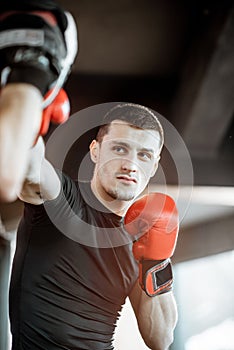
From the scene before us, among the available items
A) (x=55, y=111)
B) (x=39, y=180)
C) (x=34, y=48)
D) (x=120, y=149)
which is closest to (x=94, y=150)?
(x=120, y=149)

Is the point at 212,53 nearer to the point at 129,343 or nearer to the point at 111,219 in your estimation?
the point at 111,219

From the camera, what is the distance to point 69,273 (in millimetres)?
1148

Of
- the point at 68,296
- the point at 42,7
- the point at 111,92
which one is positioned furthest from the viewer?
the point at 111,92

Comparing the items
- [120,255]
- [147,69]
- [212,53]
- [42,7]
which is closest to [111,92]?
[147,69]

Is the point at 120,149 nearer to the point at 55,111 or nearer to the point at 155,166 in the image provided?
the point at 155,166

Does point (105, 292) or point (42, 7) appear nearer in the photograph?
point (42, 7)

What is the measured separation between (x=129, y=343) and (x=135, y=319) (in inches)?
2.0

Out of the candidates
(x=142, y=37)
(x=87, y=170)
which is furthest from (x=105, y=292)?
(x=142, y=37)

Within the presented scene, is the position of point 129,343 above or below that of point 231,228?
below

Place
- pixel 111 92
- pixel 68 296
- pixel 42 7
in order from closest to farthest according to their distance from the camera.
Result: pixel 42 7
pixel 68 296
pixel 111 92

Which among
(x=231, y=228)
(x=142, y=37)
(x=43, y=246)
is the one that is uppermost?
(x=142, y=37)

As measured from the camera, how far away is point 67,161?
1.20 metres

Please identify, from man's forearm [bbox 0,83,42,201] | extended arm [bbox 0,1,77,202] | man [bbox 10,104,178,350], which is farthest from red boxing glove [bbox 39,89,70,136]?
man [bbox 10,104,178,350]

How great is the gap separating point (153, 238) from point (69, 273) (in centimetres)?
18
